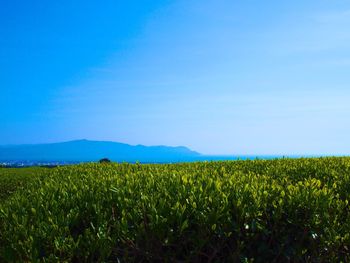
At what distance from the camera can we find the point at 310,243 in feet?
16.8

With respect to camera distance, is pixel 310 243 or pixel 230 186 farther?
pixel 230 186

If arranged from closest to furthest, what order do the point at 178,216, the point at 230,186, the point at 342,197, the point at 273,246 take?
the point at 178,216, the point at 273,246, the point at 230,186, the point at 342,197

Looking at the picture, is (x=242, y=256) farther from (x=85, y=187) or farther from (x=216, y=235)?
(x=85, y=187)

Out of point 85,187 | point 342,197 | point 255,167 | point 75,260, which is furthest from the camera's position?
point 255,167

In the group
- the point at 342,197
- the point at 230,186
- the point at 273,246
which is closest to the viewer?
the point at 273,246

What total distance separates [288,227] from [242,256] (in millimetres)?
838

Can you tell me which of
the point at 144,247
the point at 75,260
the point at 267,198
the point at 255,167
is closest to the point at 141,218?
the point at 144,247

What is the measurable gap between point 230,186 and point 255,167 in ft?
17.5

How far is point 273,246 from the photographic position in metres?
5.08

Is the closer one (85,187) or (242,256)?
(242,256)

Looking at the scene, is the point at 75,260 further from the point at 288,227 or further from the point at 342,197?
the point at 342,197

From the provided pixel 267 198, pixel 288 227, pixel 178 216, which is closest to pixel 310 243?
pixel 288 227

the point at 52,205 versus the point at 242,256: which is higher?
the point at 52,205

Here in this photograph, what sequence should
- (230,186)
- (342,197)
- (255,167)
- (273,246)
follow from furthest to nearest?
(255,167), (342,197), (230,186), (273,246)
